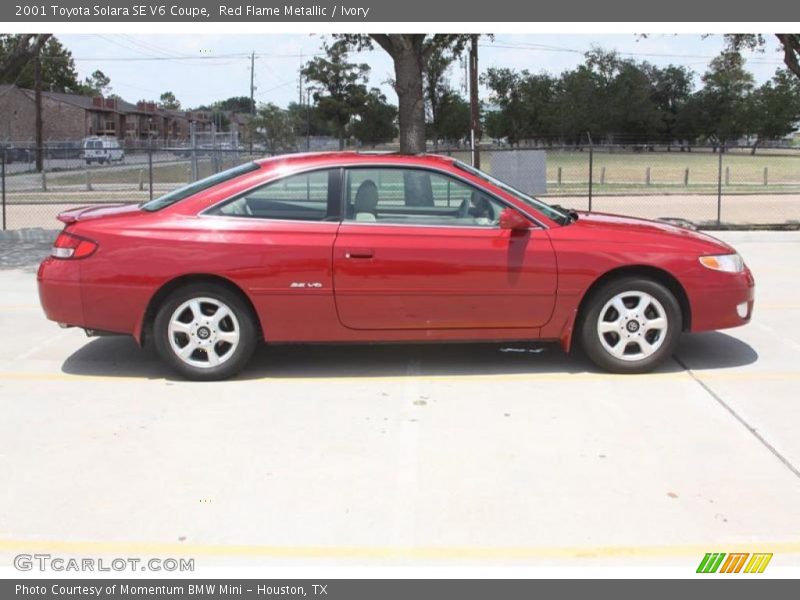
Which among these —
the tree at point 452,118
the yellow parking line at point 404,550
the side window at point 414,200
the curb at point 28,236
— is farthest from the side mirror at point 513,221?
the tree at point 452,118

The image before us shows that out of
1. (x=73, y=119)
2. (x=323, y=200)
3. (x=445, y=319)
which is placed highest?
(x=73, y=119)

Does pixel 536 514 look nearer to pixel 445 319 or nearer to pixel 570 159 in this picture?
pixel 445 319

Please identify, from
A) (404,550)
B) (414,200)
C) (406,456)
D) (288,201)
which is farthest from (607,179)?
(404,550)

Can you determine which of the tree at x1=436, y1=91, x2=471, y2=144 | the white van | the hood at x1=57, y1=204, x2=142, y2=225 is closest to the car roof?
the hood at x1=57, y1=204, x2=142, y2=225

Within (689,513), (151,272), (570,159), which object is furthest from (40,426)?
(570,159)

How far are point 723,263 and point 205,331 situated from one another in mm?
3620

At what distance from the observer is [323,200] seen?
239 inches

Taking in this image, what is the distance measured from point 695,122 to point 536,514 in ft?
312

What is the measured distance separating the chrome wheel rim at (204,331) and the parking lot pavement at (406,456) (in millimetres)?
222

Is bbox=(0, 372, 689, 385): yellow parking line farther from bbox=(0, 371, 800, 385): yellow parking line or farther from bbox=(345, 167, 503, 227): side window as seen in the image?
bbox=(345, 167, 503, 227): side window

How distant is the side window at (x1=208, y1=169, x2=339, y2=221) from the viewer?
19.8ft

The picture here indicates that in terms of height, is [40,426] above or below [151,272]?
below

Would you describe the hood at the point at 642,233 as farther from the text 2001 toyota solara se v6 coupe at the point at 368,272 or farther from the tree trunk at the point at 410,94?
the tree trunk at the point at 410,94

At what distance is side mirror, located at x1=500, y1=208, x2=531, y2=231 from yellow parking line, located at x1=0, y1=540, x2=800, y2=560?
2692 mm
